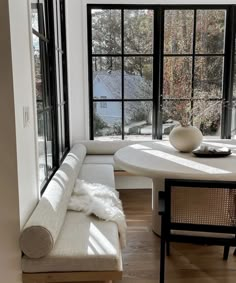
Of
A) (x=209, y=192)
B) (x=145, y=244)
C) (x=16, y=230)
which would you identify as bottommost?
(x=145, y=244)

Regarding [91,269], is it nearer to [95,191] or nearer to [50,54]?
[95,191]

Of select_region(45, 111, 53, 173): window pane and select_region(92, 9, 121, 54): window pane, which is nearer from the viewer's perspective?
select_region(45, 111, 53, 173): window pane

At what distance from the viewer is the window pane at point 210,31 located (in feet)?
14.1

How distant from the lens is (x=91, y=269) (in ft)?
5.71

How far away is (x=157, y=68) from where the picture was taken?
4383 millimetres

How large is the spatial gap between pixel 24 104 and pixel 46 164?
1064mm

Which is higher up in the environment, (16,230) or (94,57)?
(94,57)

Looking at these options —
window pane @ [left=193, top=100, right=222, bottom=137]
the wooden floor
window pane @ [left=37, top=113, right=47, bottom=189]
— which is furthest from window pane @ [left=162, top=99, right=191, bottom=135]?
window pane @ [left=37, top=113, right=47, bottom=189]

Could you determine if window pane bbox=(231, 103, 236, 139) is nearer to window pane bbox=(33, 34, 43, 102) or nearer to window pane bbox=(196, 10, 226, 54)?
window pane bbox=(196, 10, 226, 54)

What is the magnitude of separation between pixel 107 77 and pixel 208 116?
145 centimetres

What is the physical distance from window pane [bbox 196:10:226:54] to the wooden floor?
8.24 ft

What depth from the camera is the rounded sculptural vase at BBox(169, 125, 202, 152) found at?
9.79ft

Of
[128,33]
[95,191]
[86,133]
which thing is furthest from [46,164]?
[128,33]

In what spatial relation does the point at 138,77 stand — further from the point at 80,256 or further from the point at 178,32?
the point at 80,256
